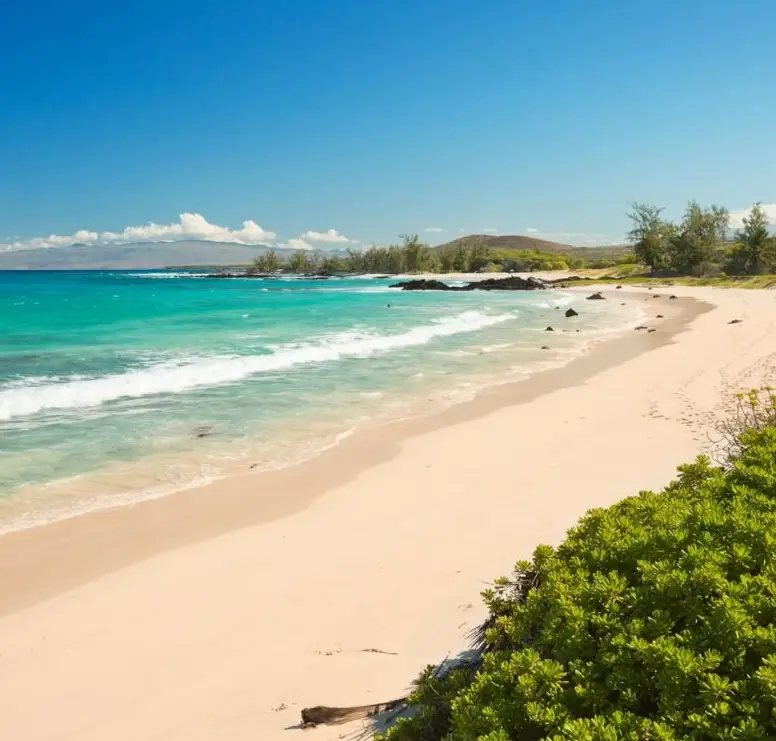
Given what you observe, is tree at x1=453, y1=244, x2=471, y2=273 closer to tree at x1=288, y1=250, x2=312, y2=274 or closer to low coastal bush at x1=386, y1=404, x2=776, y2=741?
tree at x1=288, y1=250, x2=312, y2=274

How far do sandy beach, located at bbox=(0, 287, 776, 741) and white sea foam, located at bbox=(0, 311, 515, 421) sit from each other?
7.56 meters

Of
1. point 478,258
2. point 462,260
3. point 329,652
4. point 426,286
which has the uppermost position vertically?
point 478,258

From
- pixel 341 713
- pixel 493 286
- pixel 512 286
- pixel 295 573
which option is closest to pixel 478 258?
pixel 493 286

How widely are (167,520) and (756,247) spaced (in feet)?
251

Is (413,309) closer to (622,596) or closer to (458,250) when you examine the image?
(622,596)

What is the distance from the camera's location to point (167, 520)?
7.50 metres

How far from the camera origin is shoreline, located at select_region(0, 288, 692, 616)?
20.4 feet

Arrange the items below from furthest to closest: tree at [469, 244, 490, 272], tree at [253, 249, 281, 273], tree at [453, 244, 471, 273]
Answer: tree at [253, 249, 281, 273]
tree at [453, 244, 471, 273]
tree at [469, 244, 490, 272]

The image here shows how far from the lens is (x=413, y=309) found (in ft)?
148

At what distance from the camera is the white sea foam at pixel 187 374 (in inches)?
578

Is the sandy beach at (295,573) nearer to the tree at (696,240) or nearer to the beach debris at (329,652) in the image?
the beach debris at (329,652)

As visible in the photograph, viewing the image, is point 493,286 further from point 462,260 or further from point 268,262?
point 268,262

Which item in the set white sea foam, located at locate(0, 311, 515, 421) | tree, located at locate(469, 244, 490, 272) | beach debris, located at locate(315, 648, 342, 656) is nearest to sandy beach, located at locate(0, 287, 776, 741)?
beach debris, located at locate(315, 648, 342, 656)

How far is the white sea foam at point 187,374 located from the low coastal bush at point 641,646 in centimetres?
1345
